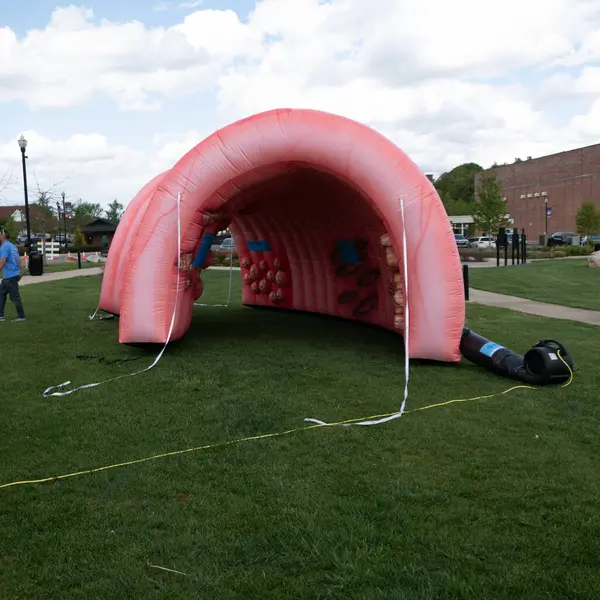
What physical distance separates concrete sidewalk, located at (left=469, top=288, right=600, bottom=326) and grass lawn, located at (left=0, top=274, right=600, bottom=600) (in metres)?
4.53

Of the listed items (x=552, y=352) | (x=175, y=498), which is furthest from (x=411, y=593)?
(x=552, y=352)

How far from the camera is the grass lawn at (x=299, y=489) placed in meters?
3.07

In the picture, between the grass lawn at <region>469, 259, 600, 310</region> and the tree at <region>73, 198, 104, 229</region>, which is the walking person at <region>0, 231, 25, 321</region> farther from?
the tree at <region>73, 198, 104, 229</region>

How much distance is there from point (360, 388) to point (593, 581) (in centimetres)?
361

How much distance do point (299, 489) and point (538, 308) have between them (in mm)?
10323

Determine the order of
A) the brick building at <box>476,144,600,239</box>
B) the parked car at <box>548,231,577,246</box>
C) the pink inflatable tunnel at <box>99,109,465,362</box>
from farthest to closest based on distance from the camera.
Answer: the brick building at <box>476,144,600,239</box>
the parked car at <box>548,231,577,246</box>
the pink inflatable tunnel at <box>99,109,465,362</box>

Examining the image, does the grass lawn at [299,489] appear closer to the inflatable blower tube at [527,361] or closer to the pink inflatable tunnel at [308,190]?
the inflatable blower tube at [527,361]

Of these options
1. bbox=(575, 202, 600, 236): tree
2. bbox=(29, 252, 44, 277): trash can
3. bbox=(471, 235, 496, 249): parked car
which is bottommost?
bbox=(29, 252, 44, 277): trash can

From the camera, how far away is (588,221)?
2149 inches

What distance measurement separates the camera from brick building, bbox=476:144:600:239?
62.8 meters

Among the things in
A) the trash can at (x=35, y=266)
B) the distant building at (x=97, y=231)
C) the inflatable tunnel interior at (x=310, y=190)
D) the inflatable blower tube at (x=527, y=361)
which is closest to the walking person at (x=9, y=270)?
the inflatable tunnel interior at (x=310, y=190)

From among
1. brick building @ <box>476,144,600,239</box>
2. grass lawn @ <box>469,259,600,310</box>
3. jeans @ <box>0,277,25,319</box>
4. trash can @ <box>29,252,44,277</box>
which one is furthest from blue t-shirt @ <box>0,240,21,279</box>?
brick building @ <box>476,144,600,239</box>

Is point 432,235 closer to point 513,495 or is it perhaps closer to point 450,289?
point 450,289

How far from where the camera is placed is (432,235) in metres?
7.14
